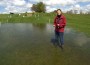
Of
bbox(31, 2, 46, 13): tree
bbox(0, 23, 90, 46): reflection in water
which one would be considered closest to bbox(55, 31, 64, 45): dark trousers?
bbox(0, 23, 90, 46): reflection in water

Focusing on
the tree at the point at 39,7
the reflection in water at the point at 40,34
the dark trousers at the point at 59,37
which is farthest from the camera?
the tree at the point at 39,7

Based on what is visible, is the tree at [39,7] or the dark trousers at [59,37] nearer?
the dark trousers at [59,37]

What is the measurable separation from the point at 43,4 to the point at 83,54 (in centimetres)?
9346

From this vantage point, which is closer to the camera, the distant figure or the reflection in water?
the distant figure

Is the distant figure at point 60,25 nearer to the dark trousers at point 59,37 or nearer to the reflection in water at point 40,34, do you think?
the dark trousers at point 59,37

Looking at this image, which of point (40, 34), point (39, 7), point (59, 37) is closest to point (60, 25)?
point (59, 37)

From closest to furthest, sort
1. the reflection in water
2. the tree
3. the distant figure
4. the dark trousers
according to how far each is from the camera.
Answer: the distant figure
the dark trousers
the reflection in water
the tree

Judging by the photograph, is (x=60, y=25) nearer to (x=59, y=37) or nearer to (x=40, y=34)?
(x=59, y=37)

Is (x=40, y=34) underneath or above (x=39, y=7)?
underneath

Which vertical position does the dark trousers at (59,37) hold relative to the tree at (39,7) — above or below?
below

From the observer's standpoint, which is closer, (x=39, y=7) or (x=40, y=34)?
(x=40, y=34)

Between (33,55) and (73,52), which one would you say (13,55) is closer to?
(33,55)

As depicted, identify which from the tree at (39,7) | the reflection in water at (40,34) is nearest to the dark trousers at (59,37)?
the reflection in water at (40,34)

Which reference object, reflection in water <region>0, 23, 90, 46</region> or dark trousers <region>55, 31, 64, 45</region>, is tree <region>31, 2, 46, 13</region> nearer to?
reflection in water <region>0, 23, 90, 46</region>
